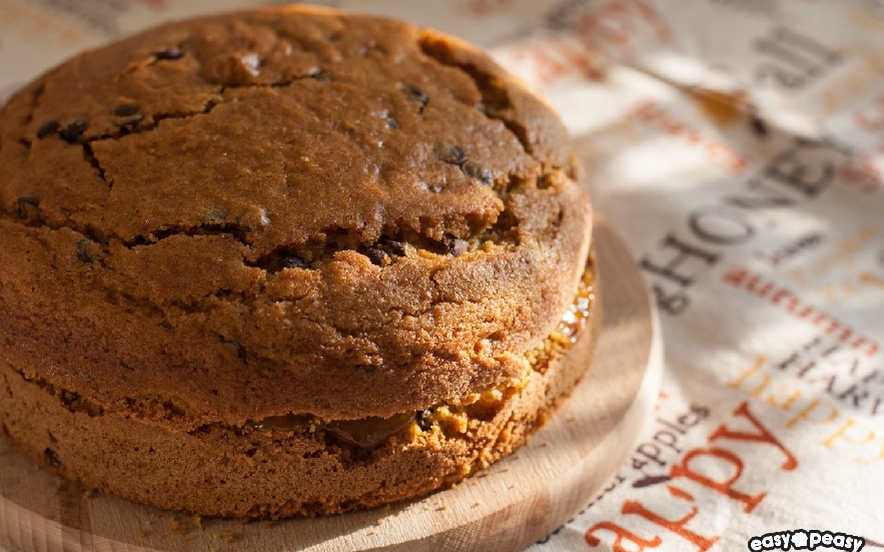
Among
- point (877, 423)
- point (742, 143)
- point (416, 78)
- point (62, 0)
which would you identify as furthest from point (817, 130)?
point (62, 0)

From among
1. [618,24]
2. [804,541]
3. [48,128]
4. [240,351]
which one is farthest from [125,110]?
[618,24]

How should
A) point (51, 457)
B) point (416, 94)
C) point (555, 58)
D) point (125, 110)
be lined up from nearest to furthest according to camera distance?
point (51, 457)
point (125, 110)
point (416, 94)
point (555, 58)

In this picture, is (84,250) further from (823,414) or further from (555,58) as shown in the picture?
(555,58)

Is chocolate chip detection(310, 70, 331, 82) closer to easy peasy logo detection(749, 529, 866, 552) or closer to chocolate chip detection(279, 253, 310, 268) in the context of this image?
chocolate chip detection(279, 253, 310, 268)

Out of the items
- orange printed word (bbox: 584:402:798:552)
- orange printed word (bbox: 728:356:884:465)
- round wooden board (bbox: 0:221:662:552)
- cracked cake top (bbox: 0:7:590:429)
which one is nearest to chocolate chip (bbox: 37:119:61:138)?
cracked cake top (bbox: 0:7:590:429)

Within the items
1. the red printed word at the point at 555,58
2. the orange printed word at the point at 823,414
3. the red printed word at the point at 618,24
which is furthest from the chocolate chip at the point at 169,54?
the red printed word at the point at 618,24
